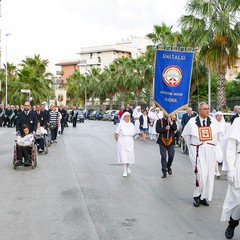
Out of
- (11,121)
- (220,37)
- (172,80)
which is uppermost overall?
(220,37)

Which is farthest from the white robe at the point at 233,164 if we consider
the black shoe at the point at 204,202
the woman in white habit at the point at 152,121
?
the woman in white habit at the point at 152,121

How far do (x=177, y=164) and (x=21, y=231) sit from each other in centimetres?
956

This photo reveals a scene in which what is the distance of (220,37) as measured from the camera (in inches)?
1086

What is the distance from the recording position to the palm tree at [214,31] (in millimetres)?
27359

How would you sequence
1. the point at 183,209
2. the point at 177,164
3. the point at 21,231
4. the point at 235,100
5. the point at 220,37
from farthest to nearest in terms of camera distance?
the point at 235,100 → the point at 220,37 → the point at 177,164 → the point at 183,209 → the point at 21,231

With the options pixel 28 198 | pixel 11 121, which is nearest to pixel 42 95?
pixel 11 121

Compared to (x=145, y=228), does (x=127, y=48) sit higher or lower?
higher

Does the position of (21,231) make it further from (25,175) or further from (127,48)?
(127,48)

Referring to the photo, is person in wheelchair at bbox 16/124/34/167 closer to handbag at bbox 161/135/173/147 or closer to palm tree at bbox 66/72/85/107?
handbag at bbox 161/135/173/147

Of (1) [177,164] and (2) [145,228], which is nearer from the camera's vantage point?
(2) [145,228]

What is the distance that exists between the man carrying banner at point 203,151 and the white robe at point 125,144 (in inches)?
159

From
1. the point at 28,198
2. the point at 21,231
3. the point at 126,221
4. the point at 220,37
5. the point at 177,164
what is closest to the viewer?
the point at 21,231

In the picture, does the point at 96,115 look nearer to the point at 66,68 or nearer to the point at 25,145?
the point at 25,145

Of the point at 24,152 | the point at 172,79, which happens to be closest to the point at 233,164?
the point at 172,79
